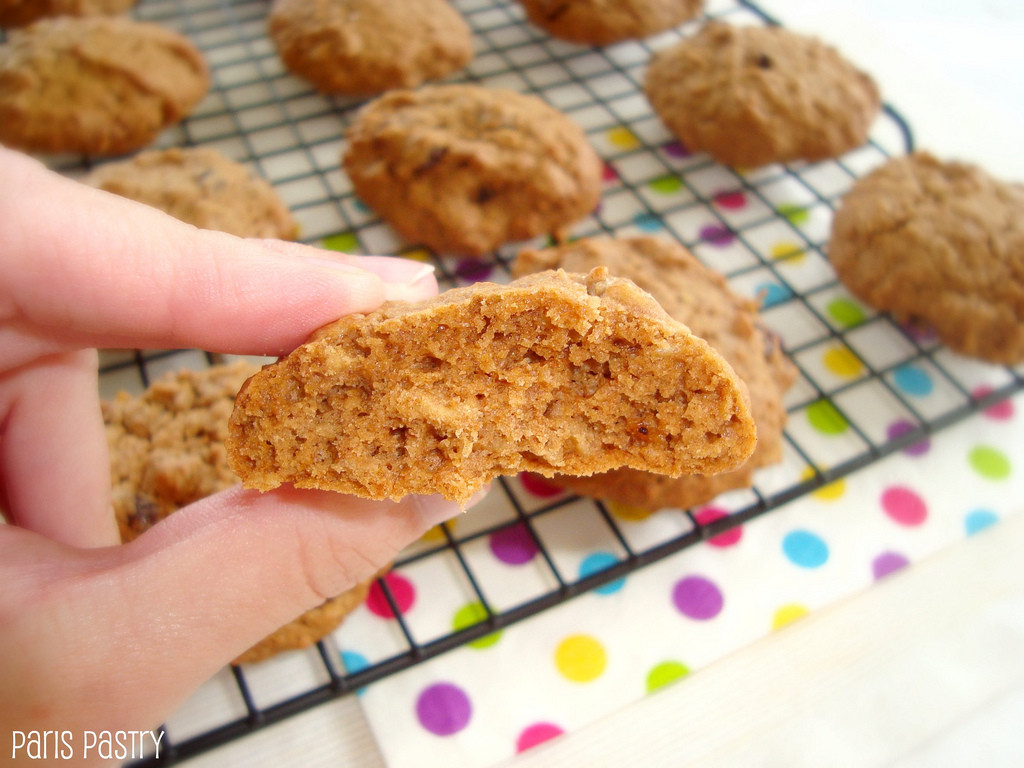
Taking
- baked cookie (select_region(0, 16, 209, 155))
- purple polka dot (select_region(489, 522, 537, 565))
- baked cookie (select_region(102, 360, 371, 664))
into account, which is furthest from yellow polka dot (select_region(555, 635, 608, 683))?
baked cookie (select_region(0, 16, 209, 155))

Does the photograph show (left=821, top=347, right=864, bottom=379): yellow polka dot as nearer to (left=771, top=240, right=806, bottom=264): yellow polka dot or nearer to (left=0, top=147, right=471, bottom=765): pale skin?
(left=771, top=240, right=806, bottom=264): yellow polka dot

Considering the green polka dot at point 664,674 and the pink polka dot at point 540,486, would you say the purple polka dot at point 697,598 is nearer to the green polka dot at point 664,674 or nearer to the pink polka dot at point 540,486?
the green polka dot at point 664,674

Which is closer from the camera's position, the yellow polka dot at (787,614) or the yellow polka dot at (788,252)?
the yellow polka dot at (787,614)

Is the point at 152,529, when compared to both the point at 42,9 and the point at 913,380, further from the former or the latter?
the point at 42,9

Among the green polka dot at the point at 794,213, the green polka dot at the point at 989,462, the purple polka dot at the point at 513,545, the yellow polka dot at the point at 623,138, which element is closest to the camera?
the purple polka dot at the point at 513,545

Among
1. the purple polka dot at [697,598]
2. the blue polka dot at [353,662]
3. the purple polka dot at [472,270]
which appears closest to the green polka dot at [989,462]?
the purple polka dot at [697,598]

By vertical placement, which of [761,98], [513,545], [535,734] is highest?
[761,98]

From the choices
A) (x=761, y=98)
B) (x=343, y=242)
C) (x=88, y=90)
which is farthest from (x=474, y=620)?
(x=88, y=90)
